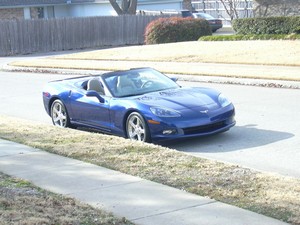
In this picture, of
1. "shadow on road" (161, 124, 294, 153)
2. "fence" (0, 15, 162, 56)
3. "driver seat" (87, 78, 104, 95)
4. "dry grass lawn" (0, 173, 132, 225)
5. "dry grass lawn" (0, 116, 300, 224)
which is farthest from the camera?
"fence" (0, 15, 162, 56)

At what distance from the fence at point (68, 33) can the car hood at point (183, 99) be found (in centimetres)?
3177

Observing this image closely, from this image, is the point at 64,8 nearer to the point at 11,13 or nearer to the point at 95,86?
the point at 11,13

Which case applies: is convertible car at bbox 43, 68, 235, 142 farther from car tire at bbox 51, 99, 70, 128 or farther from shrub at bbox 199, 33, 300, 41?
shrub at bbox 199, 33, 300, 41

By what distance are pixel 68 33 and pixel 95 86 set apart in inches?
1300

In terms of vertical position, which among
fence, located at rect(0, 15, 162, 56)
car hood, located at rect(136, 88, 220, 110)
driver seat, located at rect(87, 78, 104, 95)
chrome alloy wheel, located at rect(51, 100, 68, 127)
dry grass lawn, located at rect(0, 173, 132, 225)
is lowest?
fence, located at rect(0, 15, 162, 56)

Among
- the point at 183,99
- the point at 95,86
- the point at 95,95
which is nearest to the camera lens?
the point at 183,99

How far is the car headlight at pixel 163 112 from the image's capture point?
11.3 m

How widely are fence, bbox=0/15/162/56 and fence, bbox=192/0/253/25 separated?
9016 millimetres

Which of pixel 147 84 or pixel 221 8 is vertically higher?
pixel 147 84

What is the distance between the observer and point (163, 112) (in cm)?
1134

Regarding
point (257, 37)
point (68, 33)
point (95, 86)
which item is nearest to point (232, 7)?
point (68, 33)

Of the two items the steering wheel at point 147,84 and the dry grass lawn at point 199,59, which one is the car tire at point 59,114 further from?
the dry grass lawn at point 199,59

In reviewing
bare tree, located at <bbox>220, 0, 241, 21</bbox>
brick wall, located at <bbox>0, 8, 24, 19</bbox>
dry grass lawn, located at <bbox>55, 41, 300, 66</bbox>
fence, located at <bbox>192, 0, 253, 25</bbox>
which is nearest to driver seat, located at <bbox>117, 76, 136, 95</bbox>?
dry grass lawn, located at <bbox>55, 41, 300, 66</bbox>

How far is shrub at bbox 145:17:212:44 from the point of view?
128 ft
